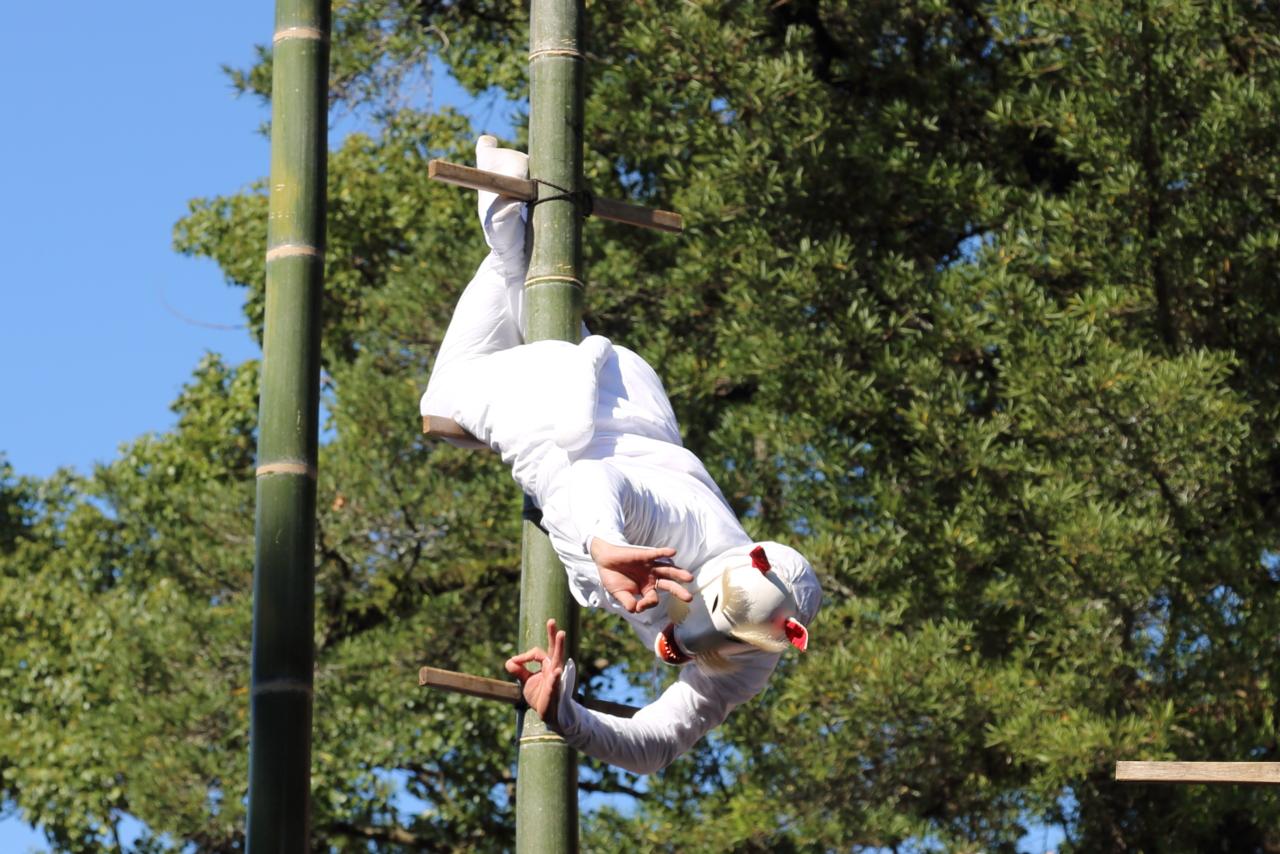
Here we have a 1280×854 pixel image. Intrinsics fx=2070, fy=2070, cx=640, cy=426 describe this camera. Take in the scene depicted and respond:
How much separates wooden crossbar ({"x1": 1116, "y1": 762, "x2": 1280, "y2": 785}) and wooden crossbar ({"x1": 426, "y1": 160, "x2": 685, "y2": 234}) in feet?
5.73

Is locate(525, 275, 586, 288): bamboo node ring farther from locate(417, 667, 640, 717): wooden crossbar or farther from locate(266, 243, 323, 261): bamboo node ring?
locate(417, 667, 640, 717): wooden crossbar

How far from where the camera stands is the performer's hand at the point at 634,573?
4031 mm

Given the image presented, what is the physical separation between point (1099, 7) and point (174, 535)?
21.0ft

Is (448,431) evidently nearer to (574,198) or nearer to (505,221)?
(505,221)

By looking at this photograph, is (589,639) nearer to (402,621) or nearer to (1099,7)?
(402,621)

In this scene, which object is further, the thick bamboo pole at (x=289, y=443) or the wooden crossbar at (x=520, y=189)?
the wooden crossbar at (x=520, y=189)

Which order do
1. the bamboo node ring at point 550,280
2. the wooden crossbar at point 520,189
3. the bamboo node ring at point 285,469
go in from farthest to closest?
the bamboo node ring at point 550,280
the wooden crossbar at point 520,189
the bamboo node ring at point 285,469

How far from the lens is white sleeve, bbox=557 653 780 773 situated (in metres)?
4.39

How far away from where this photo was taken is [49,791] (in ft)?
41.8

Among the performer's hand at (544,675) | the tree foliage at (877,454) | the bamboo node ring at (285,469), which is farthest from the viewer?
the tree foliage at (877,454)

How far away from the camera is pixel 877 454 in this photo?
33.4 ft

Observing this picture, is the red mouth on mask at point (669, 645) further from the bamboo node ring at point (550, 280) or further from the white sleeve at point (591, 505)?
the bamboo node ring at point (550, 280)

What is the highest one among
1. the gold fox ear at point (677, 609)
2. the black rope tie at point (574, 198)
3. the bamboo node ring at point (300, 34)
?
the bamboo node ring at point (300, 34)

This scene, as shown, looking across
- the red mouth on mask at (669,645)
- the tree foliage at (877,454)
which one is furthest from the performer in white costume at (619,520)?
the tree foliage at (877,454)
